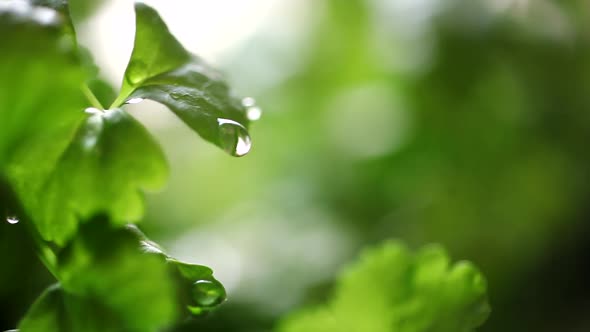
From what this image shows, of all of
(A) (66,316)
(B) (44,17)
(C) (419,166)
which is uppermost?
(C) (419,166)

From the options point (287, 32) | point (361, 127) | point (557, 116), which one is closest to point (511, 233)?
point (557, 116)

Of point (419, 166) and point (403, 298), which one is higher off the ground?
point (419, 166)

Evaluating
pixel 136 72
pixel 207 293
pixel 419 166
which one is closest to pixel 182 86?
pixel 136 72

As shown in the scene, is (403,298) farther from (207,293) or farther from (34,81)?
(34,81)

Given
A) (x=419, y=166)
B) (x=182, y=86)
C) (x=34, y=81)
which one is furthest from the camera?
(x=419, y=166)

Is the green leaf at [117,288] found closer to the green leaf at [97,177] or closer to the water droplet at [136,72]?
the green leaf at [97,177]

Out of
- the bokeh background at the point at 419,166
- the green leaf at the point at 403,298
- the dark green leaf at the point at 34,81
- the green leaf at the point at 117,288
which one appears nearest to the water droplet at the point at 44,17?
the dark green leaf at the point at 34,81

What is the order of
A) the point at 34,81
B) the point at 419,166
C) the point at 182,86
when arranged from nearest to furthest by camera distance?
the point at 34,81 < the point at 182,86 < the point at 419,166
